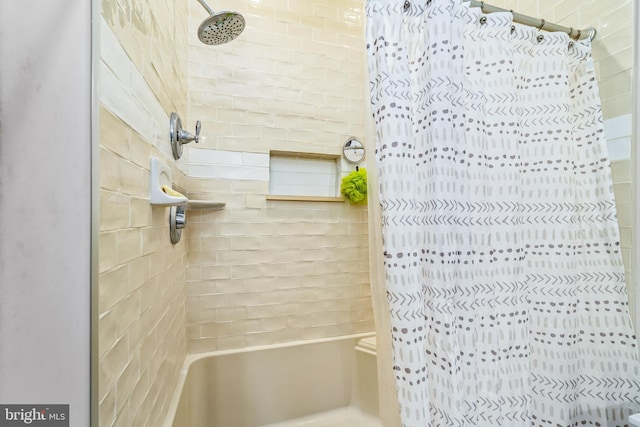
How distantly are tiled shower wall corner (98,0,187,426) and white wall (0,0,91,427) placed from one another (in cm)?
4

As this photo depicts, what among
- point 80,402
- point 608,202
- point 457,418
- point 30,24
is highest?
point 30,24

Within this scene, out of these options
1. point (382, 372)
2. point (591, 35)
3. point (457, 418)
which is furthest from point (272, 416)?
point (591, 35)

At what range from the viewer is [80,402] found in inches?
18.2

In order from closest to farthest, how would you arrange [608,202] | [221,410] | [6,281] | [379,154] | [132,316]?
[6,281]
[132,316]
[379,154]
[608,202]
[221,410]

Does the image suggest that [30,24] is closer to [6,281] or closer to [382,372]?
[6,281]

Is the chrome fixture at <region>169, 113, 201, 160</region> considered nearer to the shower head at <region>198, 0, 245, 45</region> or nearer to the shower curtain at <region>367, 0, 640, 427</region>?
the shower head at <region>198, 0, 245, 45</region>

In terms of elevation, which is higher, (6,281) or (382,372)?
(6,281)

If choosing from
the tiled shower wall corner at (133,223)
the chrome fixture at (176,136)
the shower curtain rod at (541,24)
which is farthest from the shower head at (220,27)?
the shower curtain rod at (541,24)

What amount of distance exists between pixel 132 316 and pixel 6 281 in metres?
0.27

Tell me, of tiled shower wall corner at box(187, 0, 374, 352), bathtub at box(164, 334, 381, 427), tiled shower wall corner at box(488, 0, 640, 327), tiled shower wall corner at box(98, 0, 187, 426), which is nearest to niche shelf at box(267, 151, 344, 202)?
tiled shower wall corner at box(187, 0, 374, 352)

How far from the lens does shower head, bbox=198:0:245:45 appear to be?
39.5 inches

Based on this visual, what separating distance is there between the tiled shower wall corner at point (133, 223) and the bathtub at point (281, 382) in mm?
444

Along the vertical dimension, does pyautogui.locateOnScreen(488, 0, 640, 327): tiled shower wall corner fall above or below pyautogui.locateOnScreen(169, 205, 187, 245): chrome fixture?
above

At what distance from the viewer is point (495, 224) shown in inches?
34.5
